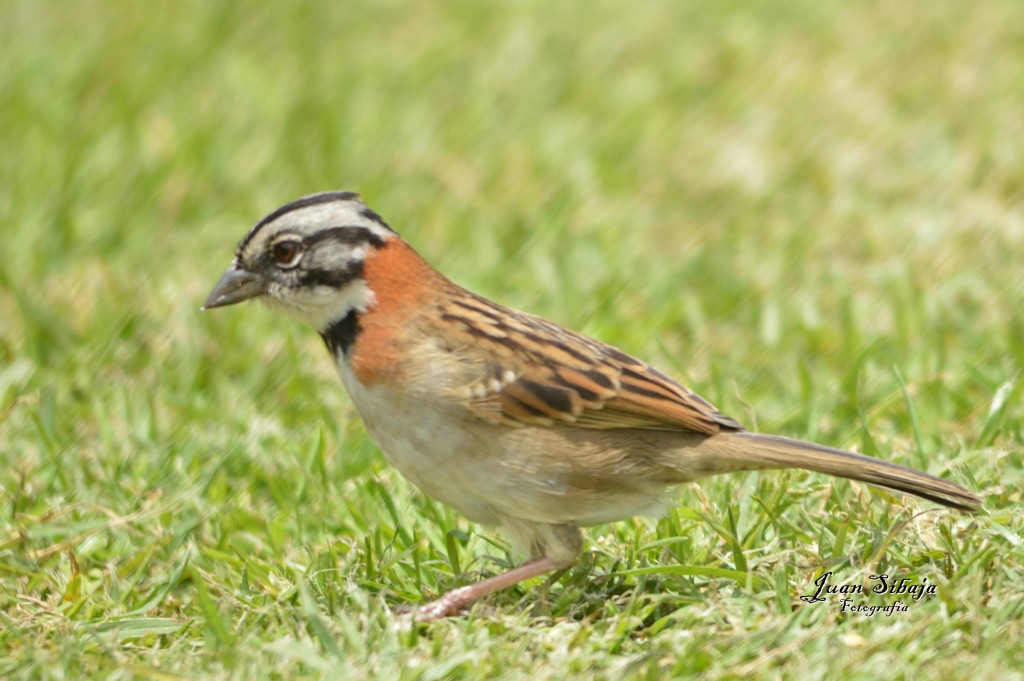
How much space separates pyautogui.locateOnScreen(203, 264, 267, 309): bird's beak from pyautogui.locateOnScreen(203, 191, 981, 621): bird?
0.38 feet

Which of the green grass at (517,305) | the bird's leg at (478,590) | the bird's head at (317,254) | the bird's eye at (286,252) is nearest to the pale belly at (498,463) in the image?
the bird's leg at (478,590)

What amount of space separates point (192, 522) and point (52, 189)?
3.42 metres

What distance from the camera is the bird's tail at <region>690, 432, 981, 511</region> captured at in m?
4.41

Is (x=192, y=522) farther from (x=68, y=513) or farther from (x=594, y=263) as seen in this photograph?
(x=594, y=263)

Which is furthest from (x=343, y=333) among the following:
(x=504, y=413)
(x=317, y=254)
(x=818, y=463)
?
(x=818, y=463)

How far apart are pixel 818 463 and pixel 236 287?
6.58 ft

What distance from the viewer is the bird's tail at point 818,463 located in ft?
14.5

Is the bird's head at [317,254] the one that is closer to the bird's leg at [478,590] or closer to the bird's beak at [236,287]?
the bird's beak at [236,287]

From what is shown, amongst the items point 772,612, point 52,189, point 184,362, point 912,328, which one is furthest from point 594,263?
point 772,612

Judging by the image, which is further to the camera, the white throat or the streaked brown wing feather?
the white throat

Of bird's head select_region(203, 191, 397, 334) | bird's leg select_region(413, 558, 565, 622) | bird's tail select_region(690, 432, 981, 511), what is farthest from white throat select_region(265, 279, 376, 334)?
bird's tail select_region(690, 432, 981, 511)

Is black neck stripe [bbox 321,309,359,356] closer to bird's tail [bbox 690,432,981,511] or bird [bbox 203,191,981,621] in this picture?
Result: bird [bbox 203,191,981,621]

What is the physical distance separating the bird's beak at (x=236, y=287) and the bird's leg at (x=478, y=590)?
1.21 metres

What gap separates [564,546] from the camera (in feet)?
15.5
